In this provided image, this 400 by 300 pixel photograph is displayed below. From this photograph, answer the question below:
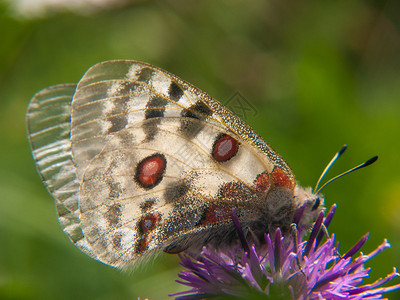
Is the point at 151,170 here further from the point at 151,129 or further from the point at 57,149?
the point at 57,149

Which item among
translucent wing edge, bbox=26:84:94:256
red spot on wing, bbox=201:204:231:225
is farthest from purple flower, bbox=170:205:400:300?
translucent wing edge, bbox=26:84:94:256

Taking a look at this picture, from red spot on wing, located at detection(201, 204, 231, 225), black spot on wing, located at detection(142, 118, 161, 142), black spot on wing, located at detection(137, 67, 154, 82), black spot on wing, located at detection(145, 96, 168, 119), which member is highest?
black spot on wing, located at detection(137, 67, 154, 82)

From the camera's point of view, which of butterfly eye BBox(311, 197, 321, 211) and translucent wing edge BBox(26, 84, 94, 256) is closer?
butterfly eye BBox(311, 197, 321, 211)

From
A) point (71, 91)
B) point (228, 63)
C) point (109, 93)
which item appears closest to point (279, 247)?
point (109, 93)

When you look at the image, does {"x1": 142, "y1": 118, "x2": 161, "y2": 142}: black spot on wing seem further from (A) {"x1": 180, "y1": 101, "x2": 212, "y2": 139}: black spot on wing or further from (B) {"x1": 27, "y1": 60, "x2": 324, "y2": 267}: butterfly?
(A) {"x1": 180, "y1": 101, "x2": 212, "y2": 139}: black spot on wing

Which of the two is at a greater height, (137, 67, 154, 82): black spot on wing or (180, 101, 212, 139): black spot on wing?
(137, 67, 154, 82): black spot on wing

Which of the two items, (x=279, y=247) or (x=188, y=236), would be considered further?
(x=188, y=236)

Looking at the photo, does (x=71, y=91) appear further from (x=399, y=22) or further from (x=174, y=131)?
(x=399, y=22)
